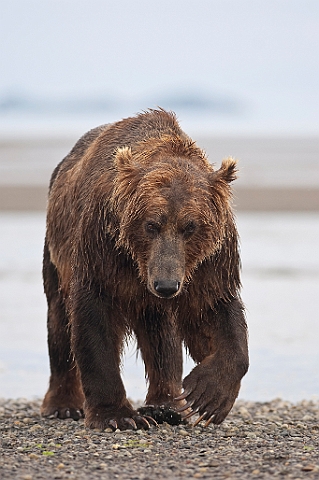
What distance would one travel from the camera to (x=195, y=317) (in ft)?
20.4

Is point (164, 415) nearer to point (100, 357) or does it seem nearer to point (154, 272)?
point (100, 357)

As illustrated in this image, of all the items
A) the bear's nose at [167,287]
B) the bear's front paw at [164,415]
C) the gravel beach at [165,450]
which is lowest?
the gravel beach at [165,450]

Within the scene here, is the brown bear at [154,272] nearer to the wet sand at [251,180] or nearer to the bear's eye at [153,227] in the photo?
the bear's eye at [153,227]

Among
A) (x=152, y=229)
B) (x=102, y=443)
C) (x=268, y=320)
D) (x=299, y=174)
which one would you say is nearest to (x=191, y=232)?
(x=152, y=229)

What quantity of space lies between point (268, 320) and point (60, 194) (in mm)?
4035

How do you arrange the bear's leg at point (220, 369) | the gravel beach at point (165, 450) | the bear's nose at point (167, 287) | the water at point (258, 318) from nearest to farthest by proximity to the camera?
the gravel beach at point (165, 450) → the bear's nose at point (167, 287) → the bear's leg at point (220, 369) → the water at point (258, 318)

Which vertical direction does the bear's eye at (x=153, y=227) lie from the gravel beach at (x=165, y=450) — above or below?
above

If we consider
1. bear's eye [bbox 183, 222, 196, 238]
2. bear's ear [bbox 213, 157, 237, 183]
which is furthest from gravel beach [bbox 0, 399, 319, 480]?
bear's ear [bbox 213, 157, 237, 183]

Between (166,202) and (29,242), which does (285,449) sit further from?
(29,242)

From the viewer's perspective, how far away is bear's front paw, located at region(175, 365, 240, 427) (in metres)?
6.07

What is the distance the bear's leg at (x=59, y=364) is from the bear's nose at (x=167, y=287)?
75.3 inches

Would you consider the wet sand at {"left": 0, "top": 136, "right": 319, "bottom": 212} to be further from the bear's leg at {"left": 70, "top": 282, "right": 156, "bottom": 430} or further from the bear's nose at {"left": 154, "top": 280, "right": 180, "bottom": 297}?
the bear's nose at {"left": 154, "top": 280, "right": 180, "bottom": 297}

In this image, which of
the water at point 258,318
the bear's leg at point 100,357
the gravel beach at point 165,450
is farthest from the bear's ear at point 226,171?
the water at point 258,318

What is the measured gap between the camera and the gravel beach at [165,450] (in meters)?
4.83
